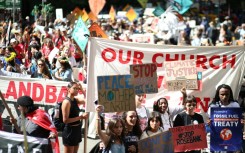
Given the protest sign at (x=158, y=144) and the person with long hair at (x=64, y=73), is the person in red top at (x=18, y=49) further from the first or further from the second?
the protest sign at (x=158, y=144)

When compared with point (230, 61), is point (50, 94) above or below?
below

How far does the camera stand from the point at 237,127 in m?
9.11

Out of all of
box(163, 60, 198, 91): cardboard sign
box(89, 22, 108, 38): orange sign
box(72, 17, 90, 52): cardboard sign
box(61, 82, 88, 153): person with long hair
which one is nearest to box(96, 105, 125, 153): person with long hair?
box(61, 82, 88, 153): person with long hair

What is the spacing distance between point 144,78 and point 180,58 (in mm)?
1746

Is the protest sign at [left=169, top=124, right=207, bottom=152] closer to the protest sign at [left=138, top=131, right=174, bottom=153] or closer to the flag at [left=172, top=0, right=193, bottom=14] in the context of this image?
the protest sign at [left=138, top=131, right=174, bottom=153]

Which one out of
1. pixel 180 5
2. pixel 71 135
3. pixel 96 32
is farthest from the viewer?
pixel 180 5

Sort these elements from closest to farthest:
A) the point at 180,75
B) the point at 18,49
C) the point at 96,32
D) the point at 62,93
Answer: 1. the point at 180,75
2. the point at 62,93
3. the point at 96,32
4. the point at 18,49

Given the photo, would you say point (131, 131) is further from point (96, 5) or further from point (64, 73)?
point (96, 5)

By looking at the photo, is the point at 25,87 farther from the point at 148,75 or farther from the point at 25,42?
the point at 25,42

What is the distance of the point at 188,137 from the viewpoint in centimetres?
861

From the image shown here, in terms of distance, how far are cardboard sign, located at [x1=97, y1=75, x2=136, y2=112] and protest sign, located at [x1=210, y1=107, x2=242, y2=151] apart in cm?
122

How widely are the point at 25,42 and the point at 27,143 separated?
11.8m

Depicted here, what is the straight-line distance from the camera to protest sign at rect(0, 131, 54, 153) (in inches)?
310

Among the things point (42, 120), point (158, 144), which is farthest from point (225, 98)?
point (42, 120)
